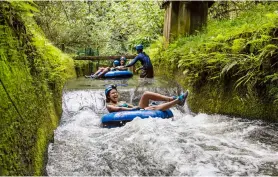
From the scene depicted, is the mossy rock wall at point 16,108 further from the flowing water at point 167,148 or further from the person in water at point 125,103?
the person in water at point 125,103

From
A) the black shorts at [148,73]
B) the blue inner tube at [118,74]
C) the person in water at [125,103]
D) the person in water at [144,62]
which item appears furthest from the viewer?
the blue inner tube at [118,74]

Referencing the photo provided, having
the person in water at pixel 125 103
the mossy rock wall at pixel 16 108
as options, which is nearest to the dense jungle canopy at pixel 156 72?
the mossy rock wall at pixel 16 108

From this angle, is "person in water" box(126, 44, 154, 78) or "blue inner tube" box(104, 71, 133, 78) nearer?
"person in water" box(126, 44, 154, 78)

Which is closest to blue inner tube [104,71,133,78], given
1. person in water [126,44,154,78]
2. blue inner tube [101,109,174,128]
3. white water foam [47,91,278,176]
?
person in water [126,44,154,78]

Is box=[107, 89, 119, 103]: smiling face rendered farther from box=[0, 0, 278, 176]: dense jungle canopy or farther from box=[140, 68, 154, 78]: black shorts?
box=[140, 68, 154, 78]: black shorts

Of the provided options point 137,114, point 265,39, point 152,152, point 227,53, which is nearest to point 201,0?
point 227,53

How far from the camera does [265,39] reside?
565 centimetres

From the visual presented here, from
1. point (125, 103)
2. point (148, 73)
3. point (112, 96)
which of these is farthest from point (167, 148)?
point (148, 73)

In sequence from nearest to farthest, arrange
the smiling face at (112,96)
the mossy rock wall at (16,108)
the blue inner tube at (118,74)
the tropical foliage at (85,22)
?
the mossy rock wall at (16,108) < the smiling face at (112,96) < the blue inner tube at (118,74) < the tropical foliage at (85,22)

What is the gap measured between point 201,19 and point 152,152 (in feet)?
31.0

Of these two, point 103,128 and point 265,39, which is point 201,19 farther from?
point 103,128

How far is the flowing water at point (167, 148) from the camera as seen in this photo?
11.6 feet

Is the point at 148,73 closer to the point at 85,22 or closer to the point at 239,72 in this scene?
the point at 239,72

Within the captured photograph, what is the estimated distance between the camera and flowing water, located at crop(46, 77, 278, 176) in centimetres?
353
